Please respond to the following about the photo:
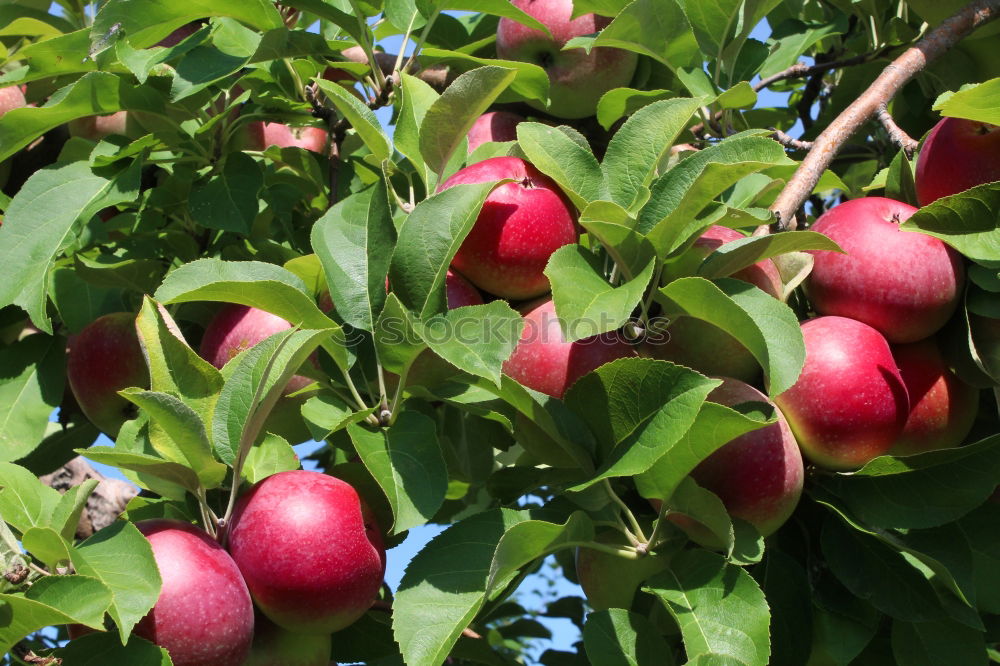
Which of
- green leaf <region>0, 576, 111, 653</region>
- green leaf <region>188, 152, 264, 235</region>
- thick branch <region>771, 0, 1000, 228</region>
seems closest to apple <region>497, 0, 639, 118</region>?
thick branch <region>771, 0, 1000, 228</region>

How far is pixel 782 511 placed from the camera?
1188 mm

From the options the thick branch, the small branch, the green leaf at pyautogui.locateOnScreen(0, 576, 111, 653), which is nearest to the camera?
the green leaf at pyautogui.locateOnScreen(0, 576, 111, 653)

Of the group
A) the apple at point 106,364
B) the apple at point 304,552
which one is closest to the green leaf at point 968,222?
the apple at point 304,552

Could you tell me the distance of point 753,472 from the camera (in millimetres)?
1151

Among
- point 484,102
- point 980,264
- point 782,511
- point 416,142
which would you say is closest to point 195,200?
point 416,142

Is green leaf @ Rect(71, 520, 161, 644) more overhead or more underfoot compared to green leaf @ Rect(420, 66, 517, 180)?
more underfoot

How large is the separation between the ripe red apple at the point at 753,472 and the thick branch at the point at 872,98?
250 millimetres

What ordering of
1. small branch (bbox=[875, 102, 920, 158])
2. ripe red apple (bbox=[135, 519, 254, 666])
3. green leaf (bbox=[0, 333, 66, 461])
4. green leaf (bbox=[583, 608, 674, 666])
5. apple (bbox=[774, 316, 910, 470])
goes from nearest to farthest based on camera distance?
ripe red apple (bbox=[135, 519, 254, 666]), green leaf (bbox=[583, 608, 674, 666]), apple (bbox=[774, 316, 910, 470]), small branch (bbox=[875, 102, 920, 158]), green leaf (bbox=[0, 333, 66, 461])

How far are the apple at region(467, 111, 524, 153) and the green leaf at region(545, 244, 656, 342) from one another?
565mm

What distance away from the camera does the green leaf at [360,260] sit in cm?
116

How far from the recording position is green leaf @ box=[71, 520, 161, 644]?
0.90 m

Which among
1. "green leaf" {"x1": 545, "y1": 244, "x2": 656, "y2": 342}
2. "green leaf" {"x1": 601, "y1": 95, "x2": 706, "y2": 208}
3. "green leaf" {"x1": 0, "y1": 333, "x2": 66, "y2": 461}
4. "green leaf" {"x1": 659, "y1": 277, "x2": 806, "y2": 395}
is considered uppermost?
"green leaf" {"x1": 601, "y1": 95, "x2": 706, "y2": 208}

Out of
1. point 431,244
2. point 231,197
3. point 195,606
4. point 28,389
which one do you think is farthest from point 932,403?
point 28,389

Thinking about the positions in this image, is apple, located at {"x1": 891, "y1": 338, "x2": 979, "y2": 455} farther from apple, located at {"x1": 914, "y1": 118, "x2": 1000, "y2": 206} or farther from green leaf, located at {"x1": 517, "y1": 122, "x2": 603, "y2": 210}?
green leaf, located at {"x1": 517, "y1": 122, "x2": 603, "y2": 210}
